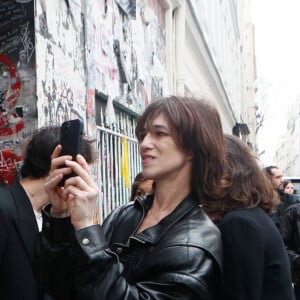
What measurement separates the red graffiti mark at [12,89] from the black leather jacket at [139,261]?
2.22m

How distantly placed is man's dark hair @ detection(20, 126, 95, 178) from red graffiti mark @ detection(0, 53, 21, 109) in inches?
50.1

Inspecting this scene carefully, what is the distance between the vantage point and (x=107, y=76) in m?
5.81

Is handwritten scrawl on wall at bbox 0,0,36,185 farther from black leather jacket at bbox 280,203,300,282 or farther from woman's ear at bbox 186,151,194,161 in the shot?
black leather jacket at bbox 280,203,300,282

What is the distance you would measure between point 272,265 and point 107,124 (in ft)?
13.4

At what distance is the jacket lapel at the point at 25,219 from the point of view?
226cm

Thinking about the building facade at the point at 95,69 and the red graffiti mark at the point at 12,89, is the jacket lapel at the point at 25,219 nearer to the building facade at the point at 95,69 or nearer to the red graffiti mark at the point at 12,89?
the building facade at the point at 95,69

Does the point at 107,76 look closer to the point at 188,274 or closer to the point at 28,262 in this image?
the point at 28,262

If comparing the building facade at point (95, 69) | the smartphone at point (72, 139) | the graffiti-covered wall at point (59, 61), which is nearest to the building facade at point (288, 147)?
the building facade at point (95, 69)

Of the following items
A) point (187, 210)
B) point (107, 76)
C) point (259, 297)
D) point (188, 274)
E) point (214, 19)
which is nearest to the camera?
point (188, 274)

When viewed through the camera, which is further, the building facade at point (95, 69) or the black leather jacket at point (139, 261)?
the building facade at point (95, 69)

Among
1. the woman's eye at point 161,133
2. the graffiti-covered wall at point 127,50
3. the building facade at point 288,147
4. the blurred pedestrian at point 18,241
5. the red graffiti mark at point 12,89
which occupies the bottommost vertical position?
the building facade at point 288,147

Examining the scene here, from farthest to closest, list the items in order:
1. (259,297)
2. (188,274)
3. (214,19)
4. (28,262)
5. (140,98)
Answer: (214,19)
(140,98)
(28,262)
(259,297)
(188,274)

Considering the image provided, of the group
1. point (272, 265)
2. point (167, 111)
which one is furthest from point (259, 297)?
point (167, 111)

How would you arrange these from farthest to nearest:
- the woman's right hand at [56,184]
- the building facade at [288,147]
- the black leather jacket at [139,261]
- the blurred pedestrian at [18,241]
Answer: the building facade at [288,147] < the blurred pedestrian at [18,241] < the woman's right hand at [56,184] < the black leather jacket at [139,261]
